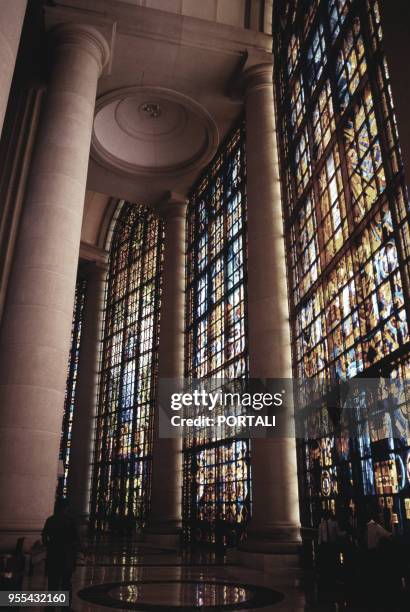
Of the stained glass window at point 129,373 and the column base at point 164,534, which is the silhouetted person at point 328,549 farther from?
the stained glass window at point 129,373

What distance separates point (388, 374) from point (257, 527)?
177 inches

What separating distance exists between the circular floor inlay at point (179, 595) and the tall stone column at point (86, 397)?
16247mm

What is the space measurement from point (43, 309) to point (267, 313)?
16.7ft

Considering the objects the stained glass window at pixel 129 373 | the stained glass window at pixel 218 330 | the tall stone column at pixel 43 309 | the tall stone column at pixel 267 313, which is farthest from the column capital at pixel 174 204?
the tall stone column at pixel 43 309

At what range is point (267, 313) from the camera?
38.3 ft

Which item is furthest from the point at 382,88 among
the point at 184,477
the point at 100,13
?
the point at 184,477

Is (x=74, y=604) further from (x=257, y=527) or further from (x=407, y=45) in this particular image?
(x=407, y=45)

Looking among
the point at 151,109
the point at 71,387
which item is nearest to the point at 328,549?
the point at 151,109

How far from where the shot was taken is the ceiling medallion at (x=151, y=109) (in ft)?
58.9

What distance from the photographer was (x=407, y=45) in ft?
14.1

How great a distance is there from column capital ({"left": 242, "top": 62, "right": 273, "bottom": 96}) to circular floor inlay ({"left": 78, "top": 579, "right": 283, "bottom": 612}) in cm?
1244

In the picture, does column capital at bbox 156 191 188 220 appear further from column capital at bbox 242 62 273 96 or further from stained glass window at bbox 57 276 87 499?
stained glass window at bbox 57 276 87 499

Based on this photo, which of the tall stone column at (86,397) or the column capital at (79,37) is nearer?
the column capital at (79,37)

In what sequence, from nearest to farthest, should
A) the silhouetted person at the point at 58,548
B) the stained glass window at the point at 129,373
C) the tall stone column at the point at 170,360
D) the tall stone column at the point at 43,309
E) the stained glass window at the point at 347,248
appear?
the silhouetted person at the point at 58,548 < the stained glass window at the point at 347,248 < the tall stone column at the point at 43,309 < the tall stone column at the point at 170,360 < the stained glass window at the point at 129,373
